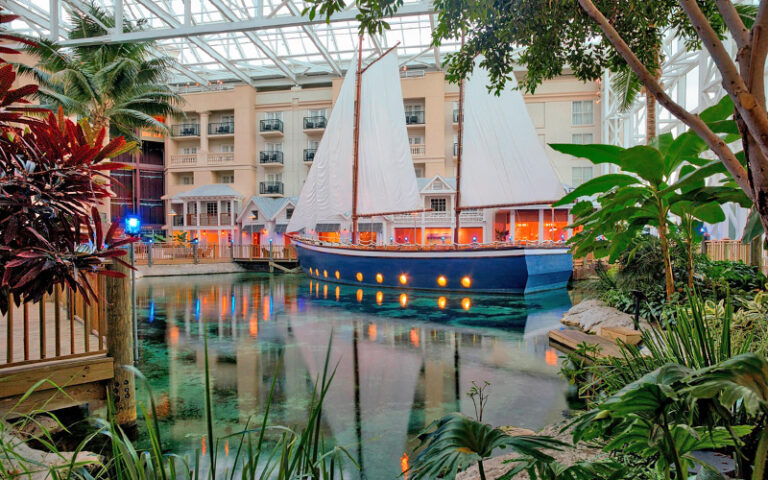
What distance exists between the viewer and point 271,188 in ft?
95.6

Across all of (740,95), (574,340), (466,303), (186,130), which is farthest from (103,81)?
(740,95)

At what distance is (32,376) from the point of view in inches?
126

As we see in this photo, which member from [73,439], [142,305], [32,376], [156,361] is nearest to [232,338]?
[156,361]

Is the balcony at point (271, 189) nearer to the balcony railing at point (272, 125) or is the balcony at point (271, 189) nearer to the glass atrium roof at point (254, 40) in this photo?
the balcony railing at point (272, 125)

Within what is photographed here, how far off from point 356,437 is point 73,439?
7.93 ft

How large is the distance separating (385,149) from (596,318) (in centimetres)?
1092

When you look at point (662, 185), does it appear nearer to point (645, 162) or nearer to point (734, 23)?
point (645, 162)

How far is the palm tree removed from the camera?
15.4m

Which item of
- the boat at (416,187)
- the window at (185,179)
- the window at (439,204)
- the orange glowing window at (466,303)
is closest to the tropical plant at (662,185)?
the orange glowing window at (466,303)

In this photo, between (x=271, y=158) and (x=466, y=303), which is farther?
(x=271, y=158)

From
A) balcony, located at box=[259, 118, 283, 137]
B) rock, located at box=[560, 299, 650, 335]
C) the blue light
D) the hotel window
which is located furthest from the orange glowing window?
balcony, located at box=[259, 118, 283, 137]

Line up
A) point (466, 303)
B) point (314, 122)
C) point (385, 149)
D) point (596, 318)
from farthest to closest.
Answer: point (314, 122)
point (385, 149)
point (466, 303)
point (596, 318)

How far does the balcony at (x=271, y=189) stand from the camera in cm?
2897

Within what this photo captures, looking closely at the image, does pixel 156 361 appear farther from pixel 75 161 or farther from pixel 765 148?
pixel 765 148
